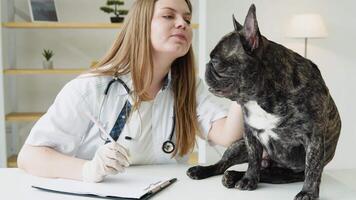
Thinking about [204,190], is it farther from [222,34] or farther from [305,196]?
[222,34]

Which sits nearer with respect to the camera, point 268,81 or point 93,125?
point 268,81

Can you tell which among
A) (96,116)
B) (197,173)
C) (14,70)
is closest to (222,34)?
(14,70)

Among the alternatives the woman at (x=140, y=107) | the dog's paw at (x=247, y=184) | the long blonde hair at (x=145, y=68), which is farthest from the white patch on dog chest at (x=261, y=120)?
the long blonde hair at (x=145, y=68)

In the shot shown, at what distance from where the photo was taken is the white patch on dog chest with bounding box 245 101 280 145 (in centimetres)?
101

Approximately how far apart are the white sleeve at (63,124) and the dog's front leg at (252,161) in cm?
56

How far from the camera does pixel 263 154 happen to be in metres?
1.18

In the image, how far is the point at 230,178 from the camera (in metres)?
1.14

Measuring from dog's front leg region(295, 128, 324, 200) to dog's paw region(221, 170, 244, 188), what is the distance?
0.19 m

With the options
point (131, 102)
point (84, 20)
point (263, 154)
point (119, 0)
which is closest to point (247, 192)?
point (263, 154)

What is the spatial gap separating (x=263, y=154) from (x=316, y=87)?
0.27 m

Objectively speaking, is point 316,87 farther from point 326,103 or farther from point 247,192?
point 247,192

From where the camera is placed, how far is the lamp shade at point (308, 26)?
10.3 ft

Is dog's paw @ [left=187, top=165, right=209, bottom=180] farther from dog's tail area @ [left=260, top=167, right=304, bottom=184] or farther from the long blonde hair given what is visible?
the long blonde hair

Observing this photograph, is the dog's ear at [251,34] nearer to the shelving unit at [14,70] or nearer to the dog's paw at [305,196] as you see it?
the dog's paw at [305,196]
